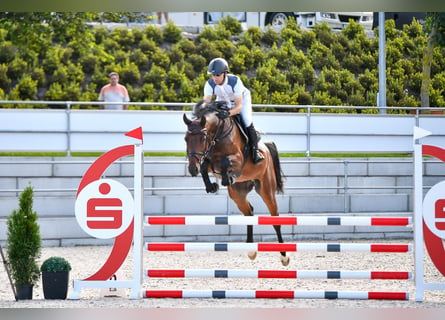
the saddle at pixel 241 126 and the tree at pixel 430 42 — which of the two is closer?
the saddle at pixel 241 126

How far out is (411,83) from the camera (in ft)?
32.8

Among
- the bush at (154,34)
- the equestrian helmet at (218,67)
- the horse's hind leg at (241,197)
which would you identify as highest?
the bush at (154,34)

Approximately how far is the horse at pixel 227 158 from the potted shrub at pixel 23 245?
3.90ft

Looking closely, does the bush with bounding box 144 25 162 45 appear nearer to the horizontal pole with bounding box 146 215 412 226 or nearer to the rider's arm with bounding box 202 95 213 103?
the rider's arm with bounding box 202 95 213 103

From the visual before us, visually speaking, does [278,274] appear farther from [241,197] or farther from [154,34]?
[154,34]

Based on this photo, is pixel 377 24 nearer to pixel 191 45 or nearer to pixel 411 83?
pixel 411 83

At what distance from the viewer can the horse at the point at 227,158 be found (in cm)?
654

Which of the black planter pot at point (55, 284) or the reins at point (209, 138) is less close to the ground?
the reins at point (209, 138)

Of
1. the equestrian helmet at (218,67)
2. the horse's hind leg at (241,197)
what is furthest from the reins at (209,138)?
the horse's hind leg at (241,197)

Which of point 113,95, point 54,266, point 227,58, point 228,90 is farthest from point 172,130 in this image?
point 54,266

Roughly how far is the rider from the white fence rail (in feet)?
9.69

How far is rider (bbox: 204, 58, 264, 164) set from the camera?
23.1ft

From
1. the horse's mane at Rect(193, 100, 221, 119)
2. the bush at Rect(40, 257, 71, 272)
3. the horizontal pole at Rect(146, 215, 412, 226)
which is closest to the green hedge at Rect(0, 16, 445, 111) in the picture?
the horse's mane at Rect(193, 100, 221, 119)

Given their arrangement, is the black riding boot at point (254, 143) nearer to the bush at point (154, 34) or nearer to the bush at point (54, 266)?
the bush at point (54, 266)
